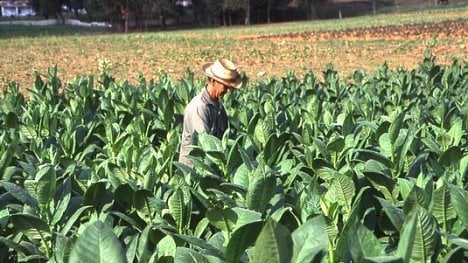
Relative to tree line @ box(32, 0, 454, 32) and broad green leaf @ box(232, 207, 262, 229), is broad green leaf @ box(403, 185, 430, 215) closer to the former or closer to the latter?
broad green leaf @ box(232, 207, 262, 229)

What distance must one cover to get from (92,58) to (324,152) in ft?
75.4

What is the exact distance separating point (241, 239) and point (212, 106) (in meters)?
3.43

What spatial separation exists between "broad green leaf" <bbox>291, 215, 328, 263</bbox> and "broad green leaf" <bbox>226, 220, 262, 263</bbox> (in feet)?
0.57

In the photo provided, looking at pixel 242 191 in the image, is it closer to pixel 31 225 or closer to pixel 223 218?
pixel 223 218

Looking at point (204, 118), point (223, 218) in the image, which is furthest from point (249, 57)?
point (223, 218)

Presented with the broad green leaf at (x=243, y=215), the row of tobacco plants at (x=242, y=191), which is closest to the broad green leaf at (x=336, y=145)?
the row of tobacco plants at (x=242, y=191)

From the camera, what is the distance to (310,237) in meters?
1.90

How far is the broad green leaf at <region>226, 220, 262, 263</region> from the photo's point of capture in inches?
80.0

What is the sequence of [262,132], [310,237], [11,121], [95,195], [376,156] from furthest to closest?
[11,121], [262,132], [376,156], [95,195], [310,237]

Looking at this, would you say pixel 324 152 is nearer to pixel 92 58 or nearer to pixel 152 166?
pixel 152 166

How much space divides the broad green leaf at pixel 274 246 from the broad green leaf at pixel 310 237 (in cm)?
17

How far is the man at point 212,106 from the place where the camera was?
5348 mm

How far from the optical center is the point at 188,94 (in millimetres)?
7551

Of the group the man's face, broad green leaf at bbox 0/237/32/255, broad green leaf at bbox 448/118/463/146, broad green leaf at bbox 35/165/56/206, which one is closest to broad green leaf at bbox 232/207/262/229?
broad green leaf at bbox 0/237/32/255
